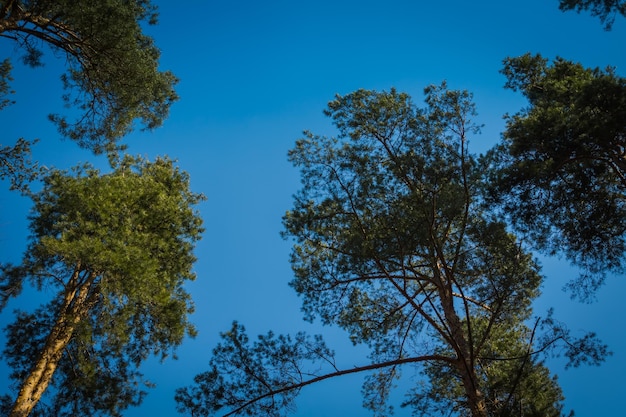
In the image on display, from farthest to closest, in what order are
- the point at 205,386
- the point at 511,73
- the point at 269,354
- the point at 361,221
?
1. the point at 511,73
2. the point at 361,221
3. the point at 269,354
4. the point at 205,386

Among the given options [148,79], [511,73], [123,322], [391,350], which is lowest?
[123,322]

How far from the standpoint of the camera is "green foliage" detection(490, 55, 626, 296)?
6.74 meters

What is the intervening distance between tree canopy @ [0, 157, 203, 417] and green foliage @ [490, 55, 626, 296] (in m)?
6.34

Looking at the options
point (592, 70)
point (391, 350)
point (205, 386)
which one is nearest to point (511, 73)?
point (592, 70)

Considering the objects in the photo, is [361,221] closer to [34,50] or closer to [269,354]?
[269,354]

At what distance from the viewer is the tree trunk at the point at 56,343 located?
20.6ft

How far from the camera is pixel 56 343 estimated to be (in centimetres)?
693

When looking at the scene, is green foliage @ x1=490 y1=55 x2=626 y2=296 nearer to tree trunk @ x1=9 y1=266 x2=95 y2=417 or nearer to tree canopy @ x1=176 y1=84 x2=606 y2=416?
tree canopy @ x1=176 y1=84 x2=606 y2=416

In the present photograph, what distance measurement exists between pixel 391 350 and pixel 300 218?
3394mm

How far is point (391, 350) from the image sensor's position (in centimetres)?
816

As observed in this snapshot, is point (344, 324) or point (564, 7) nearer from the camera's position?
point (564, 7)

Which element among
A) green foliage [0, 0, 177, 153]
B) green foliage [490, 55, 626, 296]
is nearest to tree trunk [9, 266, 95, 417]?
green foliage [0, 0, 177, 153]

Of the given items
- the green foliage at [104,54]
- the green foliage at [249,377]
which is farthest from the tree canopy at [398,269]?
the green foliage at [104,54]


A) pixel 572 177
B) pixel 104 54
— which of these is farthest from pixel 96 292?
pixel 572 177
